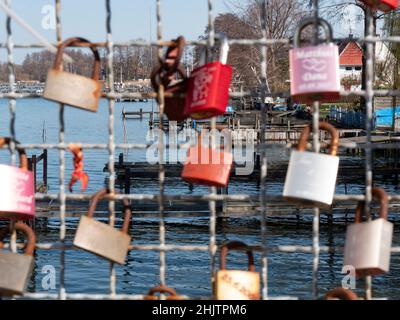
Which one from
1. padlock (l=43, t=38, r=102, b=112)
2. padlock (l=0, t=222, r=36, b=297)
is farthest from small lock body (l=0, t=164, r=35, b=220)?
padlock (l=43, t=38, r=102, b=112)

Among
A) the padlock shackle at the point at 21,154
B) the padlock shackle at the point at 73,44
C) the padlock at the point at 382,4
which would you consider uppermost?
the padlock at the point at 382,4

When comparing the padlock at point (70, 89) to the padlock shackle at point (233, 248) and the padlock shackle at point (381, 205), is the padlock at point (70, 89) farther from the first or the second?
the padlock shackle at point (381, 205)

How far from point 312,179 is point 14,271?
1381mm

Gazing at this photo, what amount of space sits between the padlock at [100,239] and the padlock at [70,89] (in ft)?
1.41

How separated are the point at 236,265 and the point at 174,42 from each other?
15.6 m

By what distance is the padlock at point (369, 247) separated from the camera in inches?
123

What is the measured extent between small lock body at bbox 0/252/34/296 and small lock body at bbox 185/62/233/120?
100 cm

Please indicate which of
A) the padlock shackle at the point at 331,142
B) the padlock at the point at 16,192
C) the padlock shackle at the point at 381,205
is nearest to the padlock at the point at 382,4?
the padlock shackle at the point at 331,142

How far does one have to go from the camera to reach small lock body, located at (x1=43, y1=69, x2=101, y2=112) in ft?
10.9
